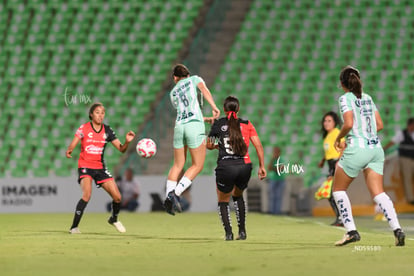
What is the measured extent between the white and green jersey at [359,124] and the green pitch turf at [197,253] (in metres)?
1.05

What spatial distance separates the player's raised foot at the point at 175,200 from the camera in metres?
9.79

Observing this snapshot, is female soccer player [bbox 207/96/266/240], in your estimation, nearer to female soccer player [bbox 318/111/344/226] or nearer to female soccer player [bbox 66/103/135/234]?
female soccer player [bbox 66/103/135/234]

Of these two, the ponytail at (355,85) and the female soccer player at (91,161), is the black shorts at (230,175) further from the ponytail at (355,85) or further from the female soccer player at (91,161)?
the female soccer player at (91,161)

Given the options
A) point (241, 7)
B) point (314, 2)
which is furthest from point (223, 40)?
point (314, 2)

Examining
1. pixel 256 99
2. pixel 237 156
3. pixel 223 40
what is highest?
pixel 223 40

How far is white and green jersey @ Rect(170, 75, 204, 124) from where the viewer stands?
1041 centimetres

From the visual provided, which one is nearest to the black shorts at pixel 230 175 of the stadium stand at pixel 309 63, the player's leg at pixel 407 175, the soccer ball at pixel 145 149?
the soccer ball at pixel 145 149

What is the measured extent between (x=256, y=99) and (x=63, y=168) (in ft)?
18.2

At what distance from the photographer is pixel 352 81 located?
8.84m

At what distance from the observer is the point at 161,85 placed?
24.1 m

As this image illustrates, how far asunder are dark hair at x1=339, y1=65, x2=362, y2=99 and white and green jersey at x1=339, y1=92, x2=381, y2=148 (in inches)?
2.5

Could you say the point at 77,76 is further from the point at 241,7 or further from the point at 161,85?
the point at 241,7

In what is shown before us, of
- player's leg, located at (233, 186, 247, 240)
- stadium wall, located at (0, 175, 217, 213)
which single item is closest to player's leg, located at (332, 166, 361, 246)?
player's leg, located at (233, 186, 247, 240)

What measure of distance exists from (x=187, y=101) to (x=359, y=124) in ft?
8.01
